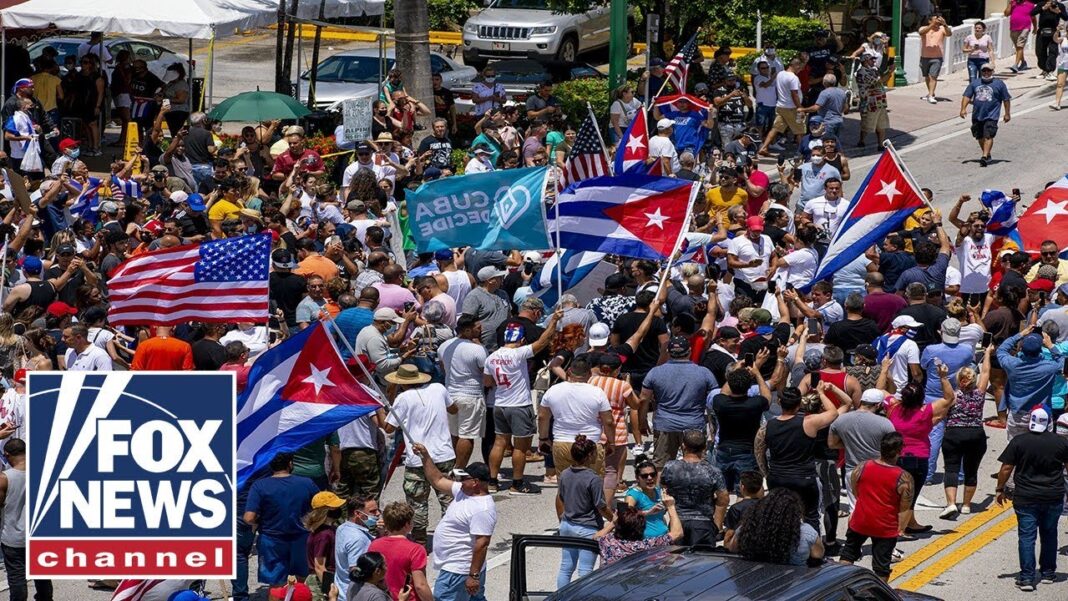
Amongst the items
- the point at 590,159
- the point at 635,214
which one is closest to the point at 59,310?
the point at 635,214

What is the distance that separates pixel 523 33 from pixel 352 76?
5297mm

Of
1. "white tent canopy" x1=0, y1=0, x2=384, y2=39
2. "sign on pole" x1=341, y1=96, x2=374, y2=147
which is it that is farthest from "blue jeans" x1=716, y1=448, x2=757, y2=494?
"white tent canopy" x1=0, y1=0, x2=384, y2=39

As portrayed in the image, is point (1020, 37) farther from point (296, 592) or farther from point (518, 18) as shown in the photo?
point (296, 592)

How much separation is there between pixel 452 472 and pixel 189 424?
4.06 metres

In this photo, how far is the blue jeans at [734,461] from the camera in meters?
13.5

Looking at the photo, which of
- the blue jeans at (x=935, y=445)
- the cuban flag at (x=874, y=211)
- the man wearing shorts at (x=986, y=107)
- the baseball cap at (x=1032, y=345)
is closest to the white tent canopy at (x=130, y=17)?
the cuban flag at (x=874, y=211)

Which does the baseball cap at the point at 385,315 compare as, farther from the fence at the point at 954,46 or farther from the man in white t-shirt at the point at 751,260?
the fence at the point at 954,46

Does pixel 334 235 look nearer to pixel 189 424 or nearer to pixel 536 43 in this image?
pixel 189 424

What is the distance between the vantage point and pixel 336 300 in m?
15.7

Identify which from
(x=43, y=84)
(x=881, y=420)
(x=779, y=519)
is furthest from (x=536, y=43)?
(x=779, y=519)

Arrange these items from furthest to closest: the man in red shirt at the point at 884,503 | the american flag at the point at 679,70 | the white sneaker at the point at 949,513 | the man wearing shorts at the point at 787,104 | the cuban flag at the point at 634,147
A: the man wearing shorts at the point at 787,104 → the american flag at the point at 679,70 → the cuban flag at the point at 634,147 → the white sneaker at the point at 949,513 → the man in red shirt at the point at 884,503

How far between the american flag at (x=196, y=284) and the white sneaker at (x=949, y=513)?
19.1 ft

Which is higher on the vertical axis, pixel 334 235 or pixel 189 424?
pixel 189 424

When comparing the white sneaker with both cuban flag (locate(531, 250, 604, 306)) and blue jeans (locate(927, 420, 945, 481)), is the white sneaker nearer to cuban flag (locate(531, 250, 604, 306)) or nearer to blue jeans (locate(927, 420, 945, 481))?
blue jeans (locate(927, 420, 945, 481))
